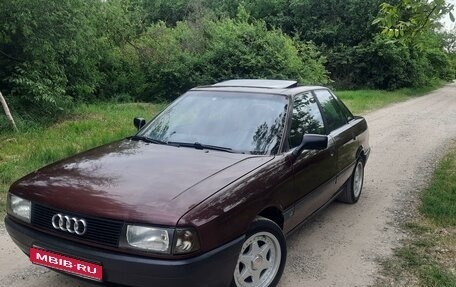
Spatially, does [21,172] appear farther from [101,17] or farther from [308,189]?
[101,17]

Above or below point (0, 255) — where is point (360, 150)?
above

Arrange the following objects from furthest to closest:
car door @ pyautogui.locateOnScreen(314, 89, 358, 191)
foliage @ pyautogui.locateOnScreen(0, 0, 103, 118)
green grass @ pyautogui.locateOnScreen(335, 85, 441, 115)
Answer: green grass @ pyautogui.locateOnScreen(335, 85, 441, 115), foliage @ pyautogui.locateOnScreen(0, 0, 103, 118), car door @ pyautogui.locateOnScreen(314, 89, 358, 191)

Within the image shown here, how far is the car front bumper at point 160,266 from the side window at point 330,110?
8.02 feet

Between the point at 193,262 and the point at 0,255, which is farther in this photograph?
the point at 0,255

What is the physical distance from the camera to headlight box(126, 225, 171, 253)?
2.68 m

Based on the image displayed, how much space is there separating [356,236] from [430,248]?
71 cm

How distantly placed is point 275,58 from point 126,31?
218 inches

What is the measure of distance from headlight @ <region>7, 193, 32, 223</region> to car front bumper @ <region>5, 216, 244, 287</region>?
32 centimetres

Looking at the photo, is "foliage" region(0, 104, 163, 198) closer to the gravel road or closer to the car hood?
the gravel road

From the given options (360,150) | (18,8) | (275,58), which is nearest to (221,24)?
(275,58)

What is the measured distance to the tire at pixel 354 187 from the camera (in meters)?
5.63

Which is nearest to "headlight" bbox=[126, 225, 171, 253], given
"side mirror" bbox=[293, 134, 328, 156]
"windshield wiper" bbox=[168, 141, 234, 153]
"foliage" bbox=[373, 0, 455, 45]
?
"windshield wiper" bbox=[168, 141, 234, 153]

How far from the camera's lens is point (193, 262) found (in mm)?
2674

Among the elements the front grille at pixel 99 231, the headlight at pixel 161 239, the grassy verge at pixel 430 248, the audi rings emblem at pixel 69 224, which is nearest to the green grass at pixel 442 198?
the grassy verge at pixel 430 248
